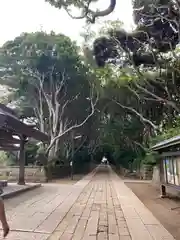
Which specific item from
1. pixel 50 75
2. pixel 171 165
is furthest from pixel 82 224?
pixel 50 75

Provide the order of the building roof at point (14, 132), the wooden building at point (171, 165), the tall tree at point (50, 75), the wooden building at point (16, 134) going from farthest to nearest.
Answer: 1. the tall tree at point (50, 75)
2. the wooden building at point (16, 134)
3. the building roof at point (14, 132)
4. the wooden building at point (171, 165)

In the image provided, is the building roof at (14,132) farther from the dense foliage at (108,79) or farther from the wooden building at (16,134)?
the dense foliage at (108,79)

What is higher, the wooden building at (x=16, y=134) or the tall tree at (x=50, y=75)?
the tall tree at (x=50, y=75)

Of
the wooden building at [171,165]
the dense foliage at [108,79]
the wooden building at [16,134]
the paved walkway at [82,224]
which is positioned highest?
the dense foliage at [108,79]

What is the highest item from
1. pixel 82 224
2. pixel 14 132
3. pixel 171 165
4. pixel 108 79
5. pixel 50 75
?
pixel 50 75

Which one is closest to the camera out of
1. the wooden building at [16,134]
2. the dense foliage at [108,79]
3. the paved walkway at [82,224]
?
the paved walkway at [82,224]

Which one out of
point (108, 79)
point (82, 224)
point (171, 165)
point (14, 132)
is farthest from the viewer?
point (108, 79)

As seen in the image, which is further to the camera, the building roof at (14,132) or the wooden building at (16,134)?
the wooden building at (16,134)

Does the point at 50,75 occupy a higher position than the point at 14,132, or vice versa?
the point at 50,75

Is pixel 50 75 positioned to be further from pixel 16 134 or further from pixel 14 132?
pixel 14 132

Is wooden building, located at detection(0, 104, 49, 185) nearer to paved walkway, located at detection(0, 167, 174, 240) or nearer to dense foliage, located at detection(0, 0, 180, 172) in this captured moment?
paved walkway, located at detection(0, 167, 174, 240)

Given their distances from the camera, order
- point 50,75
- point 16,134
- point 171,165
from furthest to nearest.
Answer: point 50,75, point 16,134, point 171,165

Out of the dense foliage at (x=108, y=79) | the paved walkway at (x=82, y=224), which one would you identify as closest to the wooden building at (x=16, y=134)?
the paved walkway at (x=82, y=224)

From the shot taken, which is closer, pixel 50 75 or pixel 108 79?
pixel 108 79
